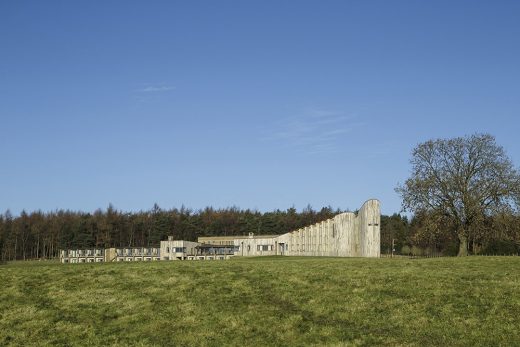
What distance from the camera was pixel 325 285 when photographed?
26.5 metres

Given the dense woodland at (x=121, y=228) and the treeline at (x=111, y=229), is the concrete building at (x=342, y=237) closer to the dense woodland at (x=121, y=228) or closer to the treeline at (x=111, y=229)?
the dense woodland at (x=121, y=228)

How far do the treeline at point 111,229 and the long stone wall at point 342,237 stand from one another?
103012mm

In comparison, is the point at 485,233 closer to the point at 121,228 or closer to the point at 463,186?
the point at 463,186

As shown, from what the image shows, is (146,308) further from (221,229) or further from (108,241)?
(221,229)

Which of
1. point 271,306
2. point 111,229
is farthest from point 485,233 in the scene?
point 111,229

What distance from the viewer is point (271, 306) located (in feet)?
76.5

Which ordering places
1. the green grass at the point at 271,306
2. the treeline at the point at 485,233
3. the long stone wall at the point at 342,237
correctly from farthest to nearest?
the treeline at the point at 485,233 < the long stone wall at the point at 342,237 < the green grass at the point at 271,306

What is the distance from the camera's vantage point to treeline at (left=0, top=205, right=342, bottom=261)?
527ft

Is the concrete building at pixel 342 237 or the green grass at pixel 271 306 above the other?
the concrete building at pixel 342 237

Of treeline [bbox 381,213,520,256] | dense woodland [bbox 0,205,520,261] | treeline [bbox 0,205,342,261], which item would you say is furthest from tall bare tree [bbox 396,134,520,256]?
treeline [bbox 0,205,342,261]

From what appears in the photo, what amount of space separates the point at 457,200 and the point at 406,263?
82.1 feet

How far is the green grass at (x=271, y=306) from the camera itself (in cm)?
1934

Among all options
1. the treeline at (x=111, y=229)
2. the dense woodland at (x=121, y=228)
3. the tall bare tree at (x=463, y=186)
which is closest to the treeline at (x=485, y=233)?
the tall bare tree at (x=463, y=186)

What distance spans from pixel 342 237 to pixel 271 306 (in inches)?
1135
